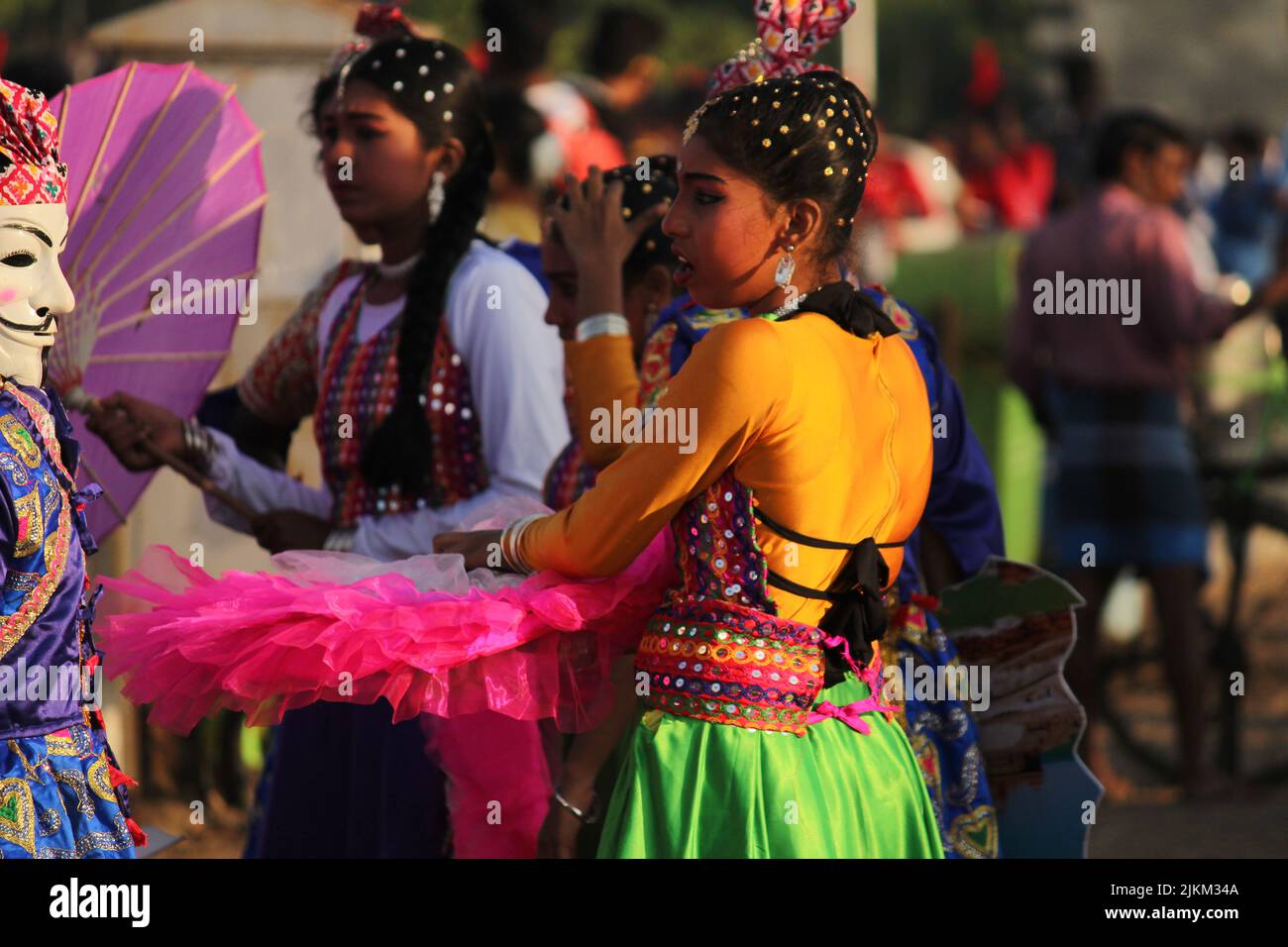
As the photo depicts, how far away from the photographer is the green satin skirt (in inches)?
125

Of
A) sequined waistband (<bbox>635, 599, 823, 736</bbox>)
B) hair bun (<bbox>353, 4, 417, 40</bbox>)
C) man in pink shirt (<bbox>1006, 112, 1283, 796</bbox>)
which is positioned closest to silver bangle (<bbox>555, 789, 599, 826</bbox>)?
sequined waistband (<bbox>635, 599, 823, 736</bbox>)

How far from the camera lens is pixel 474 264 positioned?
4.33 meters

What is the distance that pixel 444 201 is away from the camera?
4.42 meters

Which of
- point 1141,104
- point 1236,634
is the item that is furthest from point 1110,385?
point 1141,104

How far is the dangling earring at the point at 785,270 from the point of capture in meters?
3.27

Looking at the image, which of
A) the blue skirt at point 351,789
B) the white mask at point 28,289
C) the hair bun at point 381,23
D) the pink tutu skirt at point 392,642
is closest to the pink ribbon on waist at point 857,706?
the pink tutu skirt at point 392,642

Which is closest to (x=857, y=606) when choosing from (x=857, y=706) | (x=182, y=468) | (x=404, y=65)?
(x=857, y=706)

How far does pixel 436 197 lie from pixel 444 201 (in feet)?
0.06

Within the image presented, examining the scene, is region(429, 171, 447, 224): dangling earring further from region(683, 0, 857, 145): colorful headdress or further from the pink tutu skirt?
the pink tutu skirt

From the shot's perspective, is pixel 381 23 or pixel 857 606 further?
pixel 381 23

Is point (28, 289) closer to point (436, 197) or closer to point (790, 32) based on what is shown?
point (436, 197)

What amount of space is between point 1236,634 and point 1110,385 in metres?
1.11

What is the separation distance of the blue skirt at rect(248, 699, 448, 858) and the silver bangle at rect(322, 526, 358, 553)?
1.10ft
